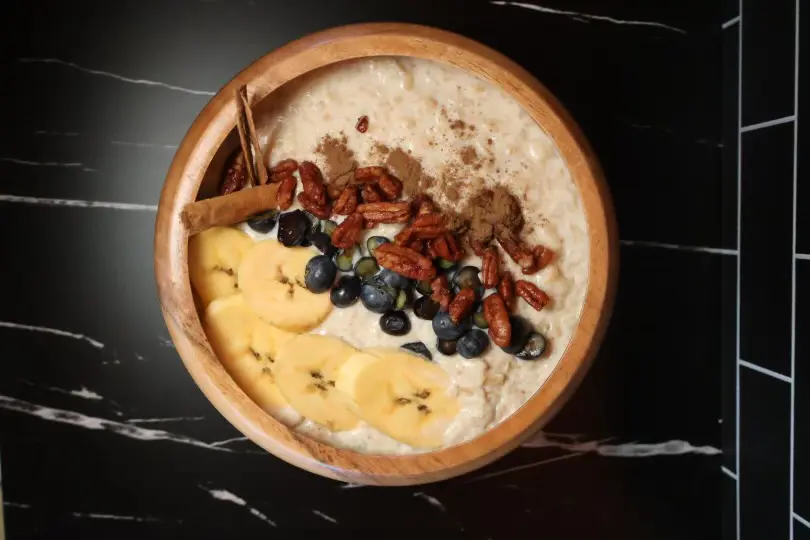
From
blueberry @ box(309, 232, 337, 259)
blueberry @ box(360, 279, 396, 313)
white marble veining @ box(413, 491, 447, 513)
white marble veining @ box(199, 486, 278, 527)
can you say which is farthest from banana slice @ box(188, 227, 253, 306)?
white marble veining @ box(413, 491, 447, 513)

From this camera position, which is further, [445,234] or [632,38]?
[632,38]

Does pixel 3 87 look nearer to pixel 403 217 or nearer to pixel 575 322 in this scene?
pixel 403 217

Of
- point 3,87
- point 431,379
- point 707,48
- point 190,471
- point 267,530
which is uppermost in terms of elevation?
point 707,48

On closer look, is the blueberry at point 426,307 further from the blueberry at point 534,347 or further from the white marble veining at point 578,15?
the white marble veining at point 578,15

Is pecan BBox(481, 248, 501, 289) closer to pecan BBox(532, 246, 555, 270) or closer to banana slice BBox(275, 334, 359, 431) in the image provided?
pecan BBox(532, 246, 555, 270)

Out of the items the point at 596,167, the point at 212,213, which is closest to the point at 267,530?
the point at 212,213

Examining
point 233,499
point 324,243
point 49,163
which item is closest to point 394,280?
point 324,243

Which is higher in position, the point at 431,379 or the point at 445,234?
the point at 445,234

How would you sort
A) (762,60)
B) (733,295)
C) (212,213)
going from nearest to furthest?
(212,213), (762,60), (733,295)
